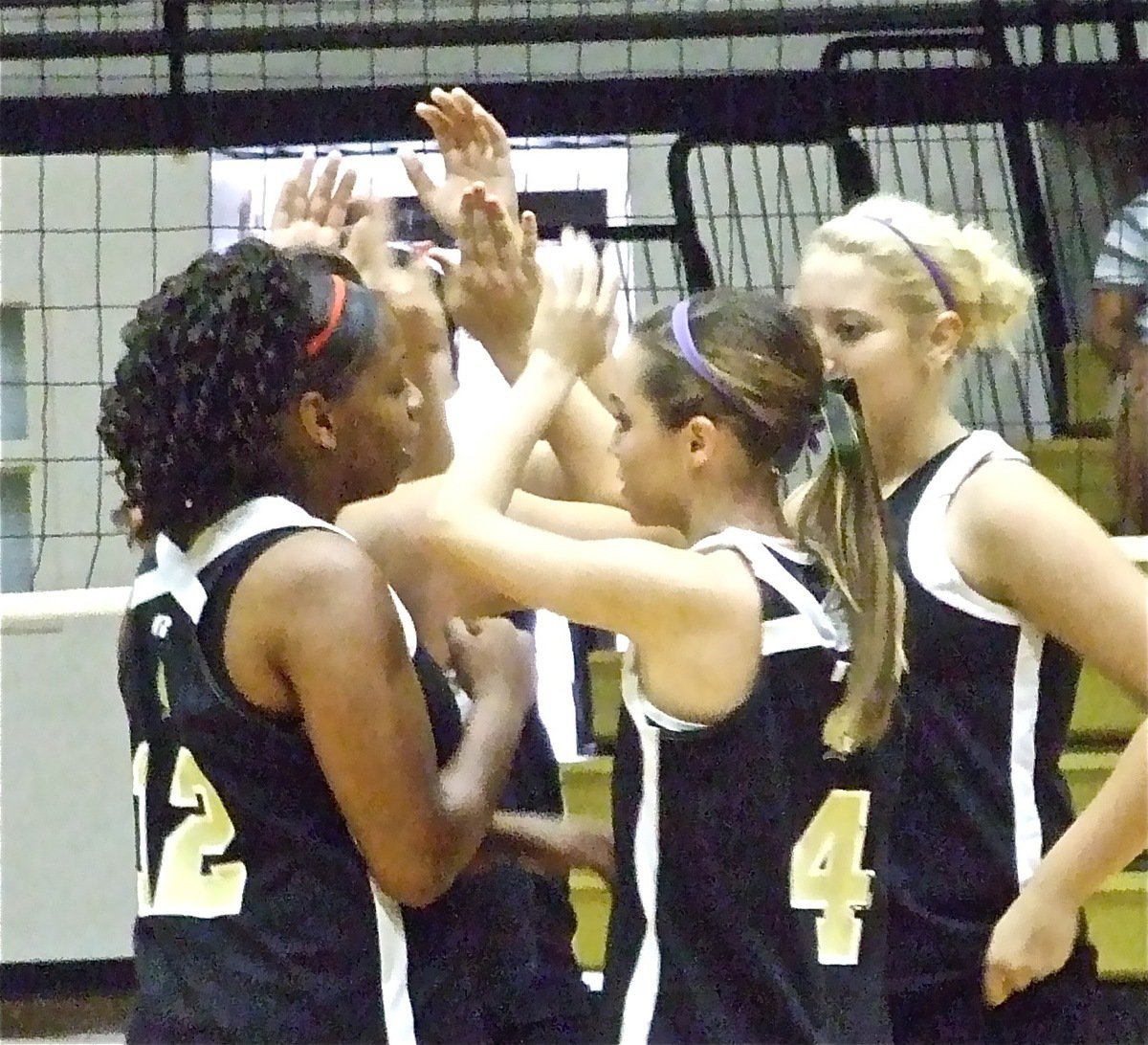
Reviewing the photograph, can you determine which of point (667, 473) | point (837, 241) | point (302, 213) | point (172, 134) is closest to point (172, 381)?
point (667, 473)

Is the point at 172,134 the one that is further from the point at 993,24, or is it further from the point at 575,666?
the point at 993,24

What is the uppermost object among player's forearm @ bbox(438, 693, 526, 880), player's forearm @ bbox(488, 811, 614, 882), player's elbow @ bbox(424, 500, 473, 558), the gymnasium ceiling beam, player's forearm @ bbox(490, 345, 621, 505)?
the gymnasium ceiling beam

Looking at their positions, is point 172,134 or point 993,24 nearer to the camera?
point 172,134

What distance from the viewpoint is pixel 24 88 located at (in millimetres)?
3434

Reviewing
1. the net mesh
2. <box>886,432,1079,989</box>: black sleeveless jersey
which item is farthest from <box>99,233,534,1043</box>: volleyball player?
the net mesh

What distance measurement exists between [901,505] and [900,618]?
0.47 feet

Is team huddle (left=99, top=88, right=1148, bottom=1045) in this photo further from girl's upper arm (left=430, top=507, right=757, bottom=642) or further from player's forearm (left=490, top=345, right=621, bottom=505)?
player's forearm (left=490, top=345, right=621, bottom=505)

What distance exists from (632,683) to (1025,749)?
34 cm

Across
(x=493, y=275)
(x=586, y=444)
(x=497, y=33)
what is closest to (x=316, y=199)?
(x=493, y=275)

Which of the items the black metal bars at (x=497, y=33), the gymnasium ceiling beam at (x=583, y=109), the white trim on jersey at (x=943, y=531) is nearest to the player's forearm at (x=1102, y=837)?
the white trim on jersey at (x=943, y=531)

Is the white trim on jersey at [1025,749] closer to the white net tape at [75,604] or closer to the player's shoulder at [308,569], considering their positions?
the player's shoulder at [308,569]

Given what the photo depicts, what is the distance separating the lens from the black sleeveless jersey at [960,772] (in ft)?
3.76

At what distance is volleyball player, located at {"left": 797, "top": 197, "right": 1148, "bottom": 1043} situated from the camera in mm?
1111

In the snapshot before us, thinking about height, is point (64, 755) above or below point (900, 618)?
below
